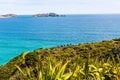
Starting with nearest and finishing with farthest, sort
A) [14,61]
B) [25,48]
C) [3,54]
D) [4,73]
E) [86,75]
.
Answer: [86,75]
[4,73]
[14,61]
[3,54]
[25,48]

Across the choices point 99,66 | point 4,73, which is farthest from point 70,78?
point 4,73

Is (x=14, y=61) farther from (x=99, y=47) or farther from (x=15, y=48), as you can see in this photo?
(x=15, y=48)

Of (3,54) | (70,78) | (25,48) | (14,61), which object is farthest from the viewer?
(25,48)

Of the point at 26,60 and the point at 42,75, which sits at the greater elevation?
the point at 42,75

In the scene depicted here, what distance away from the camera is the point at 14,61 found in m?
40.3

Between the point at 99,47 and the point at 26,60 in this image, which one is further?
the point at 99,47

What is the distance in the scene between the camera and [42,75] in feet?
33.5

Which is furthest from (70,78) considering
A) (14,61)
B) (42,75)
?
(14,61)

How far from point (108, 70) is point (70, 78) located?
5.07m

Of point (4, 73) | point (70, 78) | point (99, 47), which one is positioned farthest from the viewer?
point (99, 47)

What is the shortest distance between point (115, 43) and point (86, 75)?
30.8 metres

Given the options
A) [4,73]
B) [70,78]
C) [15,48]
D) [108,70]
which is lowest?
[15,48]

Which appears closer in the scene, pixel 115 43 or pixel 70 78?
pixel 70 78

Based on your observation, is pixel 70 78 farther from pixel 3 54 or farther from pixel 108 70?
pixel 3 54
